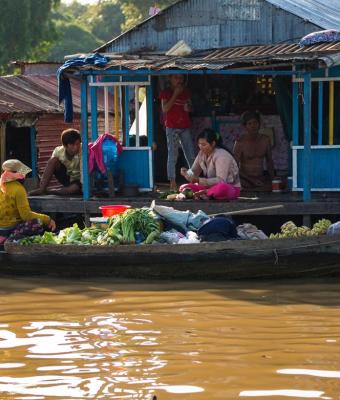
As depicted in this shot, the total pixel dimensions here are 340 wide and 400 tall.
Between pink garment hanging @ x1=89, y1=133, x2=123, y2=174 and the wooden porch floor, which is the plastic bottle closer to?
pink garment hanging @ x1=89, y1=133, x2=123, y2=174

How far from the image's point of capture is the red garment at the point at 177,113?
13.2 metres

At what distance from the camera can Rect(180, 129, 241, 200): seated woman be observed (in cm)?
1166

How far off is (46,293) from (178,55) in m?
4.52

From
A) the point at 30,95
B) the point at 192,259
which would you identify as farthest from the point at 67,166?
the point at 30,95

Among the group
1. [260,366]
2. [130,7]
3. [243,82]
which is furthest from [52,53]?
[260,366]

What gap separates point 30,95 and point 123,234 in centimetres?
776

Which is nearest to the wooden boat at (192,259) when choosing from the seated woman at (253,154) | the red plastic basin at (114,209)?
the red plastic basin at (114,209)

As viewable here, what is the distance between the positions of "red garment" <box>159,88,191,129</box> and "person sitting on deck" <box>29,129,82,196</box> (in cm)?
128

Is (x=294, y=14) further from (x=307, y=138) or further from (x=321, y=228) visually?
(x=321, y=228)

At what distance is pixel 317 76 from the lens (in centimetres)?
1252

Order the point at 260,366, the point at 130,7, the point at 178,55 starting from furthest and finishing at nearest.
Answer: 1. the point at 130,7
2. the point at 178,55
3. the point at 260,366

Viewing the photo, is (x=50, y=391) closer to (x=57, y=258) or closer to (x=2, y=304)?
(x=2, y=304)

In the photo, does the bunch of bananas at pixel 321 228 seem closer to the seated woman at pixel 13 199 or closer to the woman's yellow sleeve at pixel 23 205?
the seated woman at pixel 13 199

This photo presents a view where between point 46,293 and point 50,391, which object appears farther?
point 46,293
